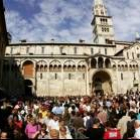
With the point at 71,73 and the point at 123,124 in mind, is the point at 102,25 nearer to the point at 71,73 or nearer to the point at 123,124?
the point at 71,73

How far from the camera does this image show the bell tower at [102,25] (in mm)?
82325

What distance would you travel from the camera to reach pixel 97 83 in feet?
207

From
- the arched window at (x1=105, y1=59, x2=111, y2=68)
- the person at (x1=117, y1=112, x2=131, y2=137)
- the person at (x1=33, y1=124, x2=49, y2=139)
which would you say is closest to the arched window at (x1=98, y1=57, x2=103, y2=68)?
the arched window at (x1=105, y1=59, x2=111, y2=68)

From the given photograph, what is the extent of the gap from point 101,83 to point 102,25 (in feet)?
88.5

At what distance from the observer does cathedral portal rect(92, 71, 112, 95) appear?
62.1m

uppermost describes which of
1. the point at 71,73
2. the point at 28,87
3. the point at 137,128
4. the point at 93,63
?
the point at 93,63

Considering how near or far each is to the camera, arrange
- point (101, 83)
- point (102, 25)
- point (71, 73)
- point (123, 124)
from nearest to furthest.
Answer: point (123, 124) < point (71, 73) < point (101, 83) < point (102, 25)

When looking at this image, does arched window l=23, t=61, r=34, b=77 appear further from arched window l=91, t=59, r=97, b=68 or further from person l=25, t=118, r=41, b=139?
person l=25, t=118, r=41, b=139

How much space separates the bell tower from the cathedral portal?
18732mm

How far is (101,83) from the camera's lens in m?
63.3

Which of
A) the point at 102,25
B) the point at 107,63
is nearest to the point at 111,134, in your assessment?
the point at 107,63

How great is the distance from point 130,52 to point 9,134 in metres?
59.8

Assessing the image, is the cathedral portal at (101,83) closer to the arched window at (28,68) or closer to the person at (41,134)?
the arched window at (28,68)

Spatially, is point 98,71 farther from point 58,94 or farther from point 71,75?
point 58,94
